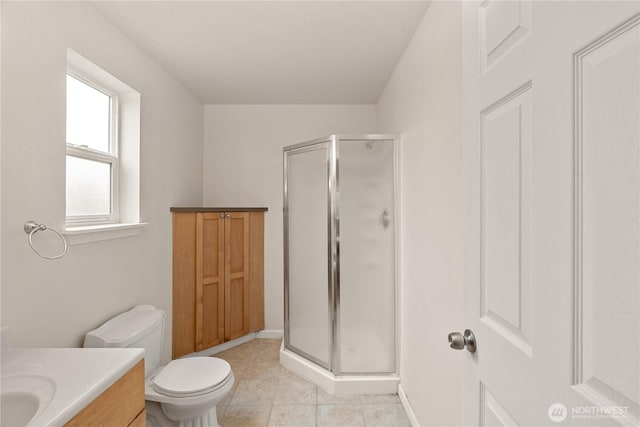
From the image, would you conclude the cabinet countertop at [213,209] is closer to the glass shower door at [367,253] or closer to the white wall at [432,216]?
the glass shower door at [367,253]

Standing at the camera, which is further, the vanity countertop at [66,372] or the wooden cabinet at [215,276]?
the wooden cabinet at [215,276]

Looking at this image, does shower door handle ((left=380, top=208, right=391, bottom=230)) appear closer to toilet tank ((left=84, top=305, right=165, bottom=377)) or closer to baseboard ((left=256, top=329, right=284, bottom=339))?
toilet tank ((left=84, top=305, right=165, bottom=377))

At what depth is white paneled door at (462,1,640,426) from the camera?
458mm

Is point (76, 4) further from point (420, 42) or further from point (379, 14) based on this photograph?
point (420, 42)

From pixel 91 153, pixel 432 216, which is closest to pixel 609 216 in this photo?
pixel 432 216

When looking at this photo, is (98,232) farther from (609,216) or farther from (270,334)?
(270,334)

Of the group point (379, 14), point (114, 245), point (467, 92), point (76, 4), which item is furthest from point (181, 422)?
point (379, 14)

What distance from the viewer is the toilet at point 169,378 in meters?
1.70

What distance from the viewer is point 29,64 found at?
1.38m

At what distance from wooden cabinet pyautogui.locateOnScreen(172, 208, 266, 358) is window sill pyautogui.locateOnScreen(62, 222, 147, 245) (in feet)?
1.95

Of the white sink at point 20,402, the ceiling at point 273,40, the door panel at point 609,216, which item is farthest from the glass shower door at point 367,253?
the door panel at point 609,216

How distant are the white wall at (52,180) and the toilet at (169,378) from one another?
128 millimetres

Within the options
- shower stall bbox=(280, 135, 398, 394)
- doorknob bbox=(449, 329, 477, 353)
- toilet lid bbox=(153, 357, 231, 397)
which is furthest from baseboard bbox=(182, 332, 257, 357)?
doorknob bbox=(449, 329, 477, 353)

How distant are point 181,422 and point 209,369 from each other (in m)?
0.29
